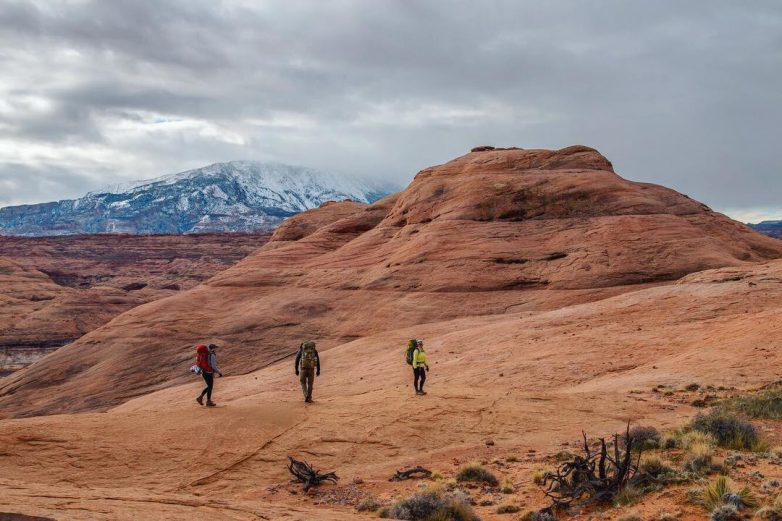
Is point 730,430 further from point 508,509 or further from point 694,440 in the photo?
point 508,509

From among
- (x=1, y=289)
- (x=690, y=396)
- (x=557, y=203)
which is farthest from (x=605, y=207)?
(x=1, y=289)

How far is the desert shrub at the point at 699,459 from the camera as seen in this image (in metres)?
9.61

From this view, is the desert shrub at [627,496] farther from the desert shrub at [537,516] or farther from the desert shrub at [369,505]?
the desert shrub at [369,505]

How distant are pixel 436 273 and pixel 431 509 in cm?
2612

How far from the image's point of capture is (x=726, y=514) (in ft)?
26.0

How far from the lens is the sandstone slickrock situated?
106ft

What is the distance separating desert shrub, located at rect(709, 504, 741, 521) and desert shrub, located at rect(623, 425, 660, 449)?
294cm

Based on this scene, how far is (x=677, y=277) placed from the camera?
3083cm

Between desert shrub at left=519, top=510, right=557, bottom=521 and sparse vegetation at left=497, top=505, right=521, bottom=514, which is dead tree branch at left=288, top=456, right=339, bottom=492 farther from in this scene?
desert shrub at left=519, top=510, right=557, bottom=521

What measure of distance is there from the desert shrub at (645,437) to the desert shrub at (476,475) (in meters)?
2.52

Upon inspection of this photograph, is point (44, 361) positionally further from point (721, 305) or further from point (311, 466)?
point (721, 305)

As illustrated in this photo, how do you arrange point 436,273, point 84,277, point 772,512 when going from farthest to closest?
point 84,277 < point 436,273 < point 772,512

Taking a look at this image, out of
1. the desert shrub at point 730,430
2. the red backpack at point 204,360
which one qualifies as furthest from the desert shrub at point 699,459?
the red backpack at point 204,360

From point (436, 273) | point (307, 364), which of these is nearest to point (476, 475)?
point (307, 364)
